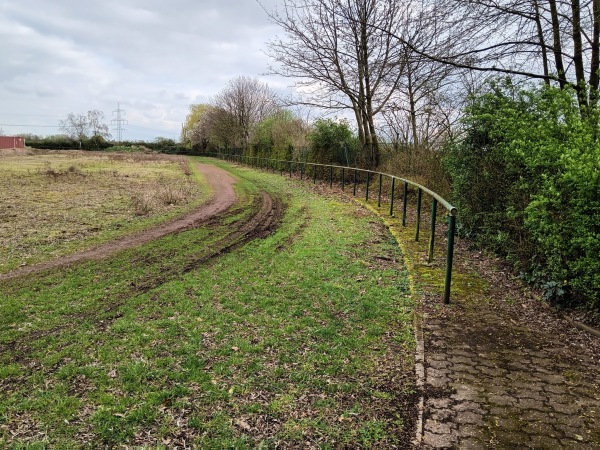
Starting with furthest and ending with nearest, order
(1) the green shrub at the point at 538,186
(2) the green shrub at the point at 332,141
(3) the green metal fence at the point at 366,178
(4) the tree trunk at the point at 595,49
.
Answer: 1. (2) the green shrub at the point at 332,141
2. (4) the tree trunk at the point at 595,49
3. (3) the green metal fence at the point at 366,178
4. (1) the green shrub at the point at 538,186

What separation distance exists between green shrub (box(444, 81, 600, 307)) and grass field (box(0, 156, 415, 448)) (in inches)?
66.1

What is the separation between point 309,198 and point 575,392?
11.9m

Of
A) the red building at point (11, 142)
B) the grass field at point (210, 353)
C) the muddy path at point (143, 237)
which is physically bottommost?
the grass field at point (210, 353)

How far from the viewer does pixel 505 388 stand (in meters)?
3.31

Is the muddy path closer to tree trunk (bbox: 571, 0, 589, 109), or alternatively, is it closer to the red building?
tree trunk (bbox: 571, 0, 589, 109)

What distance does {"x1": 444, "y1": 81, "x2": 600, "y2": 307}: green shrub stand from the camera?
422 cm

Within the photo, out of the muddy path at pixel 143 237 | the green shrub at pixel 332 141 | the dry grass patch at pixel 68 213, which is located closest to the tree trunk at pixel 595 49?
the muddy path at pixel 143 237

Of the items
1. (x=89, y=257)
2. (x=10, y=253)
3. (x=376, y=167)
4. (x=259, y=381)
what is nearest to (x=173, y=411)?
(x=259, y=381)

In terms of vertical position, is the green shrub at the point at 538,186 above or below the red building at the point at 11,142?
below

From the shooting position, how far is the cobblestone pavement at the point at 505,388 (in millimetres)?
2787

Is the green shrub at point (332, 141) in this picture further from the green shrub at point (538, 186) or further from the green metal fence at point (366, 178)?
the green shrub at point (538, 186)

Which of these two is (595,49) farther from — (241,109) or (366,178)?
(241,109)

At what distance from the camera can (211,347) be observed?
4059mm

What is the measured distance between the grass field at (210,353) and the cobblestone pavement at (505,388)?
0.86 ft
